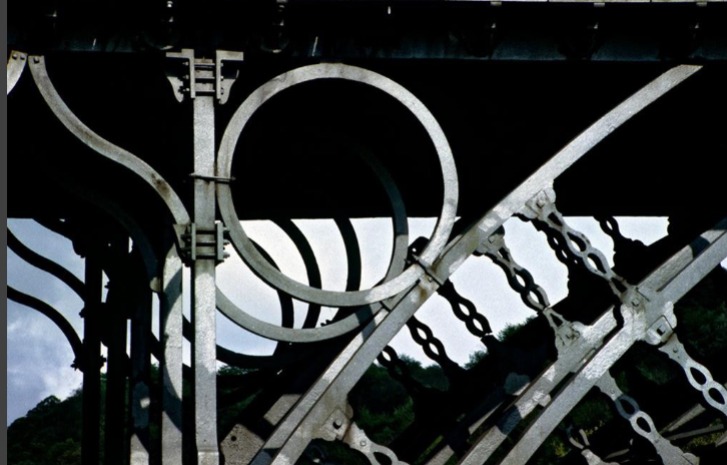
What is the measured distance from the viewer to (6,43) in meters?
9.98

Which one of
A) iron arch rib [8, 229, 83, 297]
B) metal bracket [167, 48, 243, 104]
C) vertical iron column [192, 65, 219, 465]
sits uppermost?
iron arch rib [8, 229, 83, 297]

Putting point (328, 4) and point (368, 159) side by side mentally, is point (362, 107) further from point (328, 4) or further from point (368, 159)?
point (328, 4)

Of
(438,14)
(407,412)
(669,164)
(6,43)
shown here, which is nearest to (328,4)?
(438,14)

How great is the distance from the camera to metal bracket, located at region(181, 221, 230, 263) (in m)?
9.94

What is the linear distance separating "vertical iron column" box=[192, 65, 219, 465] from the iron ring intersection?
110 mm

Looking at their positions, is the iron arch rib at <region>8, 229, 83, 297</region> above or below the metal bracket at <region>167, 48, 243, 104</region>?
above

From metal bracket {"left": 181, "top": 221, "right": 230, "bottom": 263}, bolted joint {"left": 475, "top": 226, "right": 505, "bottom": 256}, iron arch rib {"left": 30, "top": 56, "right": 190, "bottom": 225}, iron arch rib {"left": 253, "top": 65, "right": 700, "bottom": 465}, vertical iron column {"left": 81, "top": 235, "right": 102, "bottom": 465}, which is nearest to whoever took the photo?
metal bracket {"left": 181, "top": 221, "right": 230, "bottom": 263}

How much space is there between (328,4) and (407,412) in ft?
49.4

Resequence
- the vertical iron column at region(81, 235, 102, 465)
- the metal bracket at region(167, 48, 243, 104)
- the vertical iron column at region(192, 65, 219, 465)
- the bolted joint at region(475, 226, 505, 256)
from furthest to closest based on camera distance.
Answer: the vertical iron column at region(81, 235, 102, 465) < the bolted joint at region(475, 226, 505, 256) < the metal bracket at region(167, 48, 243, 104) < the vertical iron column at region(192, 65, 219, 465)

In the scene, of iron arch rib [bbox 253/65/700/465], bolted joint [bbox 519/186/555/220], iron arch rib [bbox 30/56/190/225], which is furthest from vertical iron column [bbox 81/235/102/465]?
bolted joint [bbox 519/186/555/220]

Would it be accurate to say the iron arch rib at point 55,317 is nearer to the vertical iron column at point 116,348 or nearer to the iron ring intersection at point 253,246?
the vertical iron column at point 116,348

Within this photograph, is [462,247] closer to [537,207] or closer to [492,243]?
[492,243]

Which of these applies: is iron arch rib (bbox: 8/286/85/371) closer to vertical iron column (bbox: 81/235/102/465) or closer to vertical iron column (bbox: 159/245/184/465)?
vertical iron column (bbox: 81/235/102/465)

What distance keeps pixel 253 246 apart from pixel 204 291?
53cm
